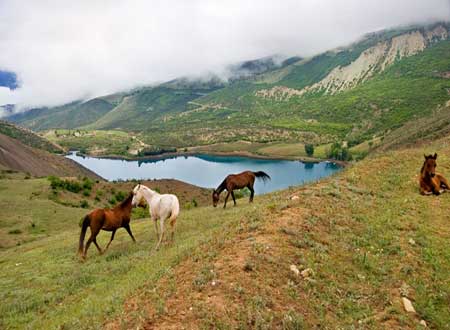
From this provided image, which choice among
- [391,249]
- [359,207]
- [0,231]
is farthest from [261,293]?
[0,231]

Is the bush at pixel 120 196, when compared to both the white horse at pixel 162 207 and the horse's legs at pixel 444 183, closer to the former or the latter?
the white horse at pixel 162 207

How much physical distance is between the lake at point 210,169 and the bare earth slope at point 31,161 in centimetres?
3558

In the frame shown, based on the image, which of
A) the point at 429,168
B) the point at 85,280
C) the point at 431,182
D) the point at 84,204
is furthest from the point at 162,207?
the point at 84,204

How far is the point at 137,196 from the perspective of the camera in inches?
667

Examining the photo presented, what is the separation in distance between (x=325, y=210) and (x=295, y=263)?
3.72m

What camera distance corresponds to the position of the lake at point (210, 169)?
125 metres

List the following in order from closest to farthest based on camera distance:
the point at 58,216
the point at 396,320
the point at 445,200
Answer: the point at 396,320 < the point at 445,200 < the point at 58,216

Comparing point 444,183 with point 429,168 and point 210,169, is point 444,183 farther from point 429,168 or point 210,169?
point 210,169

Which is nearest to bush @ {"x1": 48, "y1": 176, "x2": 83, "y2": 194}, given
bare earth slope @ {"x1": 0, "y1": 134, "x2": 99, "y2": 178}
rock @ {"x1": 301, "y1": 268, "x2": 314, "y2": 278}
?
bare earth slope @ {"x1": 0, "y1": 134, "x2": 99, "y2": 178}

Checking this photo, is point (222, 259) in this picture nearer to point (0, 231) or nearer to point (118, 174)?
point (0, 231)

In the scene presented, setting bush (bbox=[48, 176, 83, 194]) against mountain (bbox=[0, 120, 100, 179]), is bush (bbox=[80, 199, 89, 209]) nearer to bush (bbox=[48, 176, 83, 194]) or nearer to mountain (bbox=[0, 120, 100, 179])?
bush (bbox=[48, 176, 83, 194])

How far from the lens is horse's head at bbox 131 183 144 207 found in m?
16.8

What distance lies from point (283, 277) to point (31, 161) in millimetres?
104115

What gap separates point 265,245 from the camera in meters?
9.55
